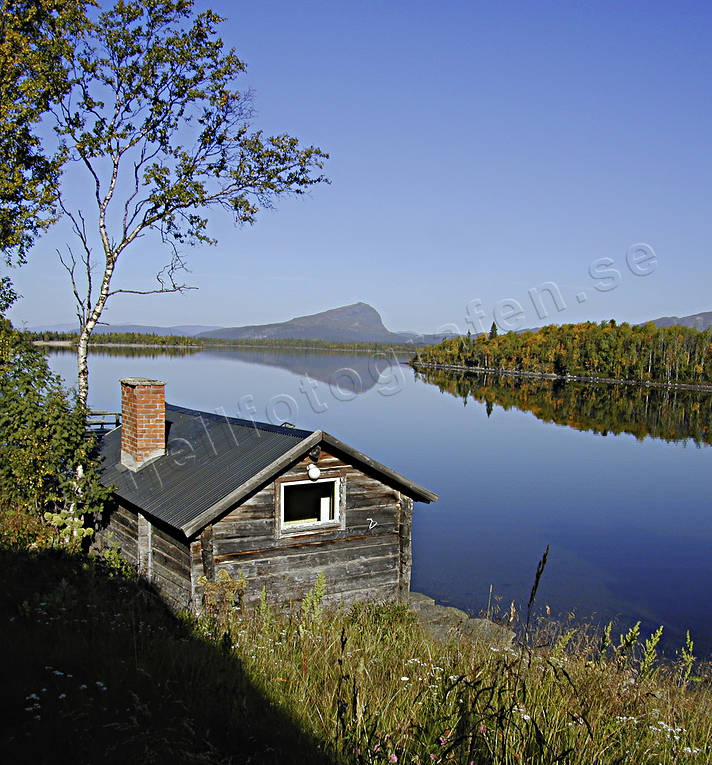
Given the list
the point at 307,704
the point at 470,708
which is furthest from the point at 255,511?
the point at 470,708

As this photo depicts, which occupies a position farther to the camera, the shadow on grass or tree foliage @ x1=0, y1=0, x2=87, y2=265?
tree foliage @ x1=0, y1=0, x2=87, y2=265

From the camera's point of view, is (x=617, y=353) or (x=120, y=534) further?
(x=617, y=353)

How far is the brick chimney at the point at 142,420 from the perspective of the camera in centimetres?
1596

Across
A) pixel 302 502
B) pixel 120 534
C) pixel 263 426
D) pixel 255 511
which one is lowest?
pixel 120 534

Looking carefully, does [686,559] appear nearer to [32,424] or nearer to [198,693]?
[32,424]

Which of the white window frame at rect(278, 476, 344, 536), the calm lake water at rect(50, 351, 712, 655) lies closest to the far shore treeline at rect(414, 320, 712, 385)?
the calm lake water at rect(50, 351, 712, 655)

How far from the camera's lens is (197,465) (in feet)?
49.5

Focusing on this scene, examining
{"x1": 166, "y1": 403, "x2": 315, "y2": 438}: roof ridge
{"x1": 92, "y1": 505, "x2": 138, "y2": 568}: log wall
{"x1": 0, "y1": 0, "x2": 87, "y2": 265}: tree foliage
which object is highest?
{"x1": 0, "y1": 0, "x2": 87, "y2": 265}: tree foliage

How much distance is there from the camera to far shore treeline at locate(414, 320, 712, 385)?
139625 mm

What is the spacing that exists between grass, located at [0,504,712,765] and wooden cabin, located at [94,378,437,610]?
6.15 meters

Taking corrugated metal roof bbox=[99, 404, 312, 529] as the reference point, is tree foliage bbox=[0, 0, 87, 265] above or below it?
above

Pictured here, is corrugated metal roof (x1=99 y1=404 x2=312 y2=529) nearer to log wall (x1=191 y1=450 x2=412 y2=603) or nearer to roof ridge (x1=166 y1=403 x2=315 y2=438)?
roof ridge (x1=166 y1=403 x2=315 y2=438)

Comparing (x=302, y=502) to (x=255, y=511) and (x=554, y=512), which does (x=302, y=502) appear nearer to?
(x=255, y=511)

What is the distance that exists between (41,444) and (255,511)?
5421 mm
